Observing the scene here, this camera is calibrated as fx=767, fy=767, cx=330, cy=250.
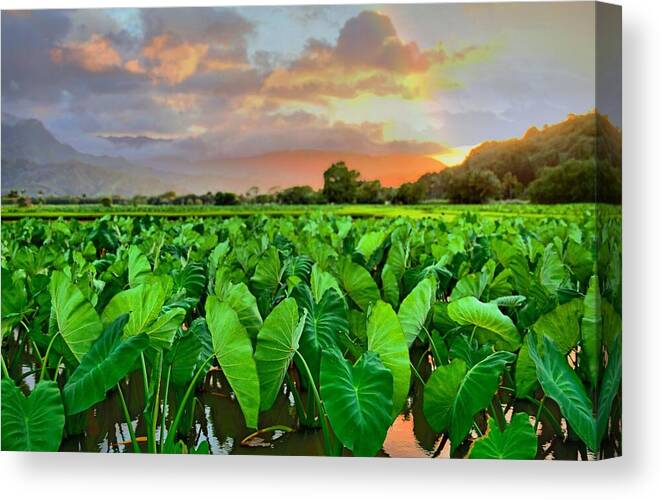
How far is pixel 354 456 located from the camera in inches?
87.7

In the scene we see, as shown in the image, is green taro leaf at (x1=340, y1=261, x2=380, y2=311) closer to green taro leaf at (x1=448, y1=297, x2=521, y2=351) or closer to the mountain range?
green taro leaf at (x1=448, y1=297, x2=521, y2=351)

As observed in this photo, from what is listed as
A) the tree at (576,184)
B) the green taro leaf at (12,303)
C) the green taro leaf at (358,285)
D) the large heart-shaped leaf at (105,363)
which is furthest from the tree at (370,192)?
the large heart-shaped leaf at (105,363)

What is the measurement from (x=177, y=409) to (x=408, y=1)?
155 centimetres

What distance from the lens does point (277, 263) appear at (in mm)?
2928

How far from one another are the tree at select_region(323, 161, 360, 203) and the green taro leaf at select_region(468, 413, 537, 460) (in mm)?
5248

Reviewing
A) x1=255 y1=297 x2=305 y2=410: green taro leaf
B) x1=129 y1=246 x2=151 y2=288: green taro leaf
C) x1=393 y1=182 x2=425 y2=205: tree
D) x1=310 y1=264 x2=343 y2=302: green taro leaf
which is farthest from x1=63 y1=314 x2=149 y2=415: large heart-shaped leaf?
x1=393 y1=182 x2=425 y2=205: tree

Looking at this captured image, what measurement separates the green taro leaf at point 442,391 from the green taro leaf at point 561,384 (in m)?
0.20

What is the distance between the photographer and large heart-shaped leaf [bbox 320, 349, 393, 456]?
1872 millimetres

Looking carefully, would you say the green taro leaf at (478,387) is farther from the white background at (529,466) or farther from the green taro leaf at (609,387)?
the green taro leaf at (609,387)

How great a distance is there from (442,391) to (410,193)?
6.09 meters

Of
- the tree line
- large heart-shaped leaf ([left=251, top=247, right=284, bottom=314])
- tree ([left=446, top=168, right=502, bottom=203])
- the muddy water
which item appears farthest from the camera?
tree ([left=446, top=168, right=502, bottom=203])

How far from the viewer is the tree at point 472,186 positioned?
7.95 metres

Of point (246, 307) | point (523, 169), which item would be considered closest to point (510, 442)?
point (246, 307)

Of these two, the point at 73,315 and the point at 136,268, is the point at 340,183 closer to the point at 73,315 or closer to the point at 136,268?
the point at 136,268
